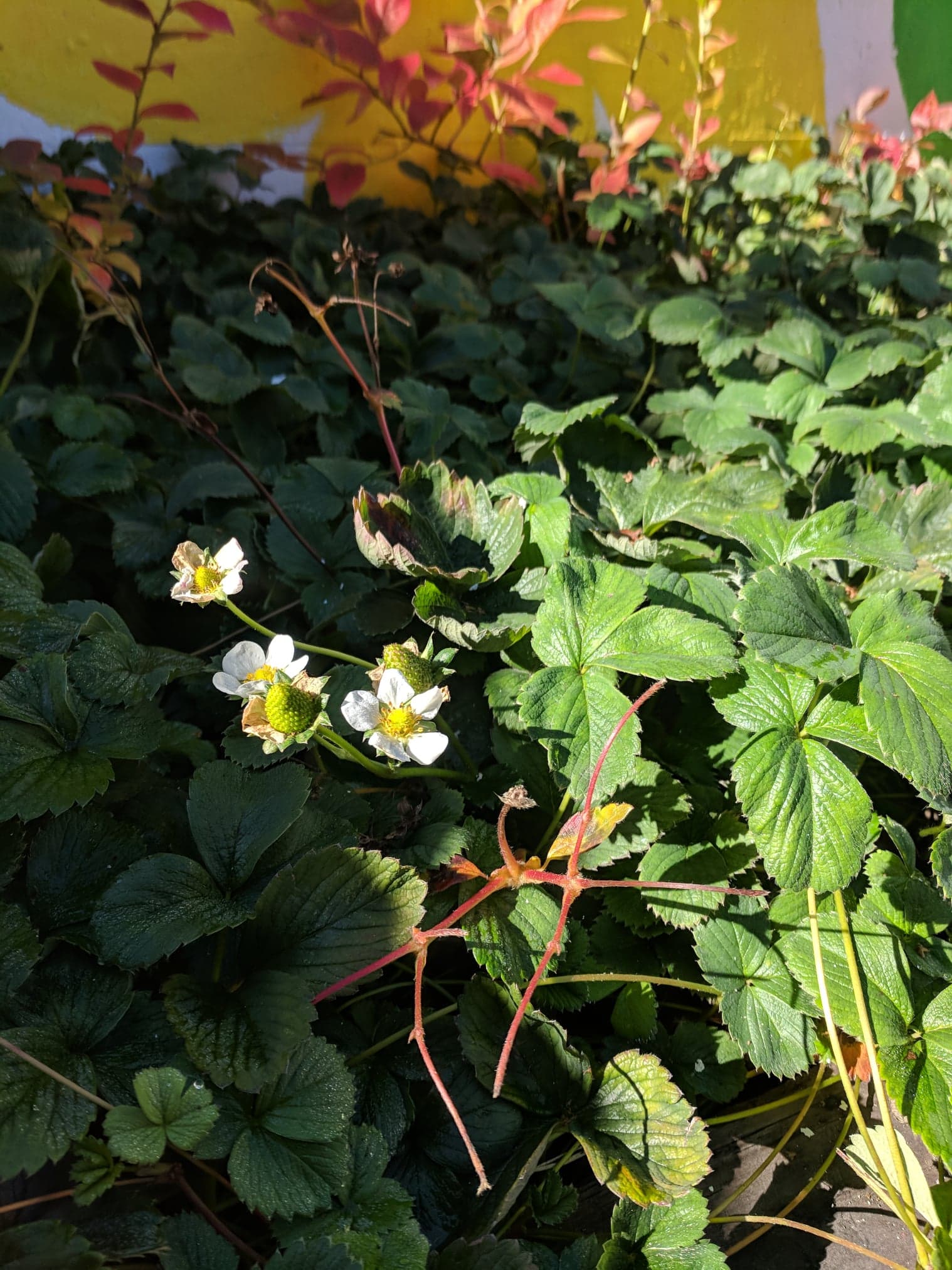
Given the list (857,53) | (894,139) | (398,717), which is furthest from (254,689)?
(857,53)

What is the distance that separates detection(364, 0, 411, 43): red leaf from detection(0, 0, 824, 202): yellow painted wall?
0.35 m

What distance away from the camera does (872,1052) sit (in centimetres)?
81

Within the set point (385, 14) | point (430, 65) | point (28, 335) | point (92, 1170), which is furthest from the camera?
point (430, 65)

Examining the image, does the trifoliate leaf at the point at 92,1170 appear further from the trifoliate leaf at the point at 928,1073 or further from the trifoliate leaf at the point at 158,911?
the trifoliate leaf at the point at 928,1073

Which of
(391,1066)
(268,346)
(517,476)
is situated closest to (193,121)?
(268,346)

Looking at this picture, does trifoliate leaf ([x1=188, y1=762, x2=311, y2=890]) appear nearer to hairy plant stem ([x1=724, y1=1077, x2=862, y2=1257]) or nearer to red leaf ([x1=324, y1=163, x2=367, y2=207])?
hairy plant stem ([x1=724, y1=1077, x2=862, y2=1257])

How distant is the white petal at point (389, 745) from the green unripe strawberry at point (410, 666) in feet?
0.25

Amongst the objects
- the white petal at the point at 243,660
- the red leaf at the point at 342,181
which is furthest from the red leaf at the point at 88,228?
the white petal at the point at 243,660

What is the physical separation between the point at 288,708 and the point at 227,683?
9 centimetres

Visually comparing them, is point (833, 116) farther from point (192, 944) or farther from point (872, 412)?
point (192, 944)

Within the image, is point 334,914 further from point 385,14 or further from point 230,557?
point 385,14

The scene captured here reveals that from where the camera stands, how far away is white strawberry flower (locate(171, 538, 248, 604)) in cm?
91

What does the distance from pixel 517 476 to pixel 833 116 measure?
3.08m

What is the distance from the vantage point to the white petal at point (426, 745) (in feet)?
2.60
